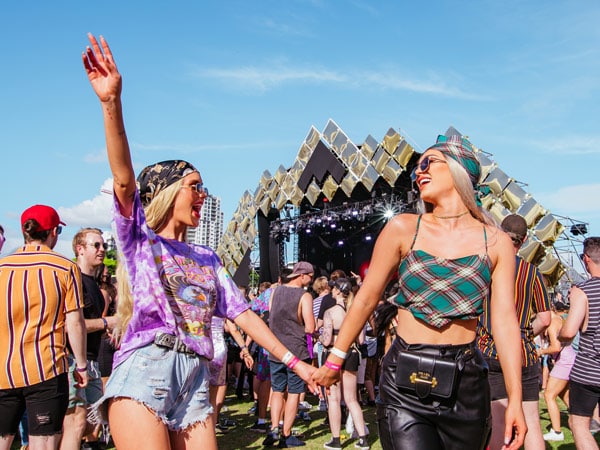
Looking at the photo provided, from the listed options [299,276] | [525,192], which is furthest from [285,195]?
[299,276]

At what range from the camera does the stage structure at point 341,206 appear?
18.8 m

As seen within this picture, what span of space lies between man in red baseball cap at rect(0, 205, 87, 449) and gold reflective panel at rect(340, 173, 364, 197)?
21.6 metres

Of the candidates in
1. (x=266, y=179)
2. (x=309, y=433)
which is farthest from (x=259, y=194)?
(x=309, y=433)

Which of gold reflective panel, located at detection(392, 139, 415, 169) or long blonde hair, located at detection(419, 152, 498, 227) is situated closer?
long blonde hair, located at detection(419, 152, 498, 227)

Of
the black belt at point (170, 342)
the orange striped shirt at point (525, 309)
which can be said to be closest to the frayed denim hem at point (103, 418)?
the black belt at point (170, 342)

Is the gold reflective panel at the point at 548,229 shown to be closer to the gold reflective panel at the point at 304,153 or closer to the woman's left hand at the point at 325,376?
the gold reflective panel at the point at 304,153

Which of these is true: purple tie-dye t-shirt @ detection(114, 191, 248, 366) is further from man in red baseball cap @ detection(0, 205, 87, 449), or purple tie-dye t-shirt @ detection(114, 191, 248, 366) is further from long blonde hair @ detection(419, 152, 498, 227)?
man in red baseball cap @ detection(0, 205, 87, 449)

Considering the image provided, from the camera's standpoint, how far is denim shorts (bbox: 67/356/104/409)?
213 inches

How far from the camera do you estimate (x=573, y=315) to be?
17.2ft

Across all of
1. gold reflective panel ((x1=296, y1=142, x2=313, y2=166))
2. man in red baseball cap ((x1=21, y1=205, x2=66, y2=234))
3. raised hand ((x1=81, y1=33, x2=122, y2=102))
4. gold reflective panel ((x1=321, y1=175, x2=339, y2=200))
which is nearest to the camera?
raised hand ((x1=81, y1=33, x2=122, y2=102))

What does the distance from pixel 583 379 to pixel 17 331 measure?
4603 mm

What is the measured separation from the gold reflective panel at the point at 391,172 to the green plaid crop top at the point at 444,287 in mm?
20626

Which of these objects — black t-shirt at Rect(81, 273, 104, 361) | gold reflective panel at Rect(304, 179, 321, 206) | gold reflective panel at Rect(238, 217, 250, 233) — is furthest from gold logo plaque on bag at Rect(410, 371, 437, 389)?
gold reflective panel at Rect(238, 217, 250, 233)

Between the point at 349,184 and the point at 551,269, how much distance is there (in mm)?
10127
